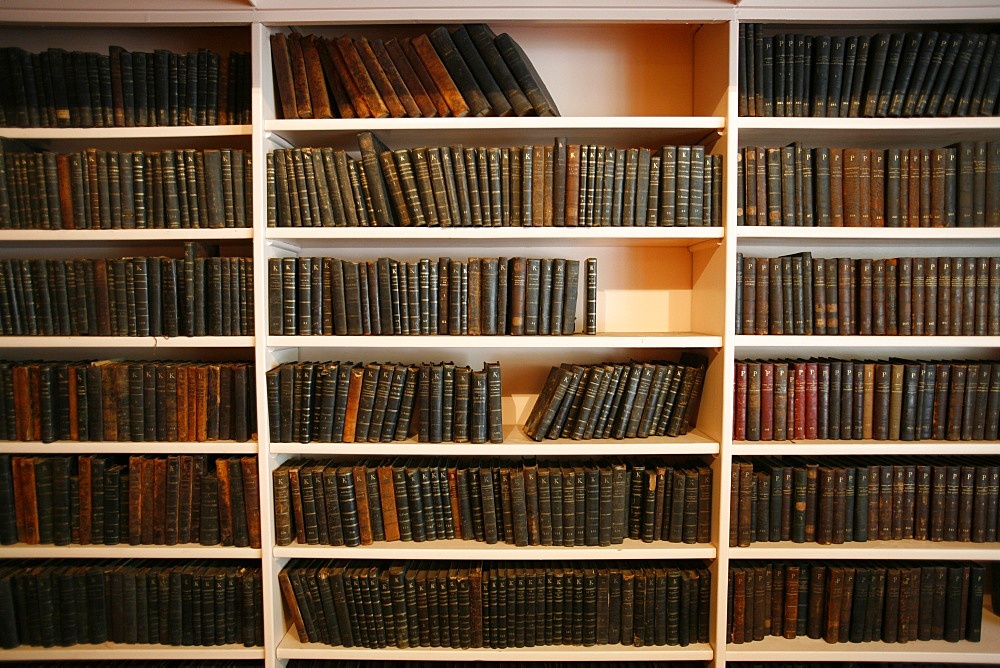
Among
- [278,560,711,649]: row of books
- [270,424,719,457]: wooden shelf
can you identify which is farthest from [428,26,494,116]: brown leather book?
[278,560,711,649]: row of books

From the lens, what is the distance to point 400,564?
166cm

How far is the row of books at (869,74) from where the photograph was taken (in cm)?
152

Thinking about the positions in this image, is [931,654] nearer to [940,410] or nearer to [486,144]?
[940,410]

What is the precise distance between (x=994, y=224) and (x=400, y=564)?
2.26 metres

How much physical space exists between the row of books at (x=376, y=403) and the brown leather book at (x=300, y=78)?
33.1 inches

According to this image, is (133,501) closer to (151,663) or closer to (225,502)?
(225,502)

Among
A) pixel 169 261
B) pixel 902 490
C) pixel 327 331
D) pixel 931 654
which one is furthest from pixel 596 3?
pixel 931 654

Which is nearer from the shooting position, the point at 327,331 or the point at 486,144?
the point at 327,331

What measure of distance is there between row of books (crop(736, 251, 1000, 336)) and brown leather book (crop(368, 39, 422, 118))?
1.17 m

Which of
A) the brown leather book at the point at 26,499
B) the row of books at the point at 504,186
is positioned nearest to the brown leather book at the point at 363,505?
the row of books at the point at 504,186

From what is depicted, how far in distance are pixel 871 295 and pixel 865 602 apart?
101 cm

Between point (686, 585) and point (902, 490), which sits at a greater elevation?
point (902, 490)

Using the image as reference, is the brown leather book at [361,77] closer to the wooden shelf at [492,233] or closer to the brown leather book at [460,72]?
the brown leather book at [460,72]

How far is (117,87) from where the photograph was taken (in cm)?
156
